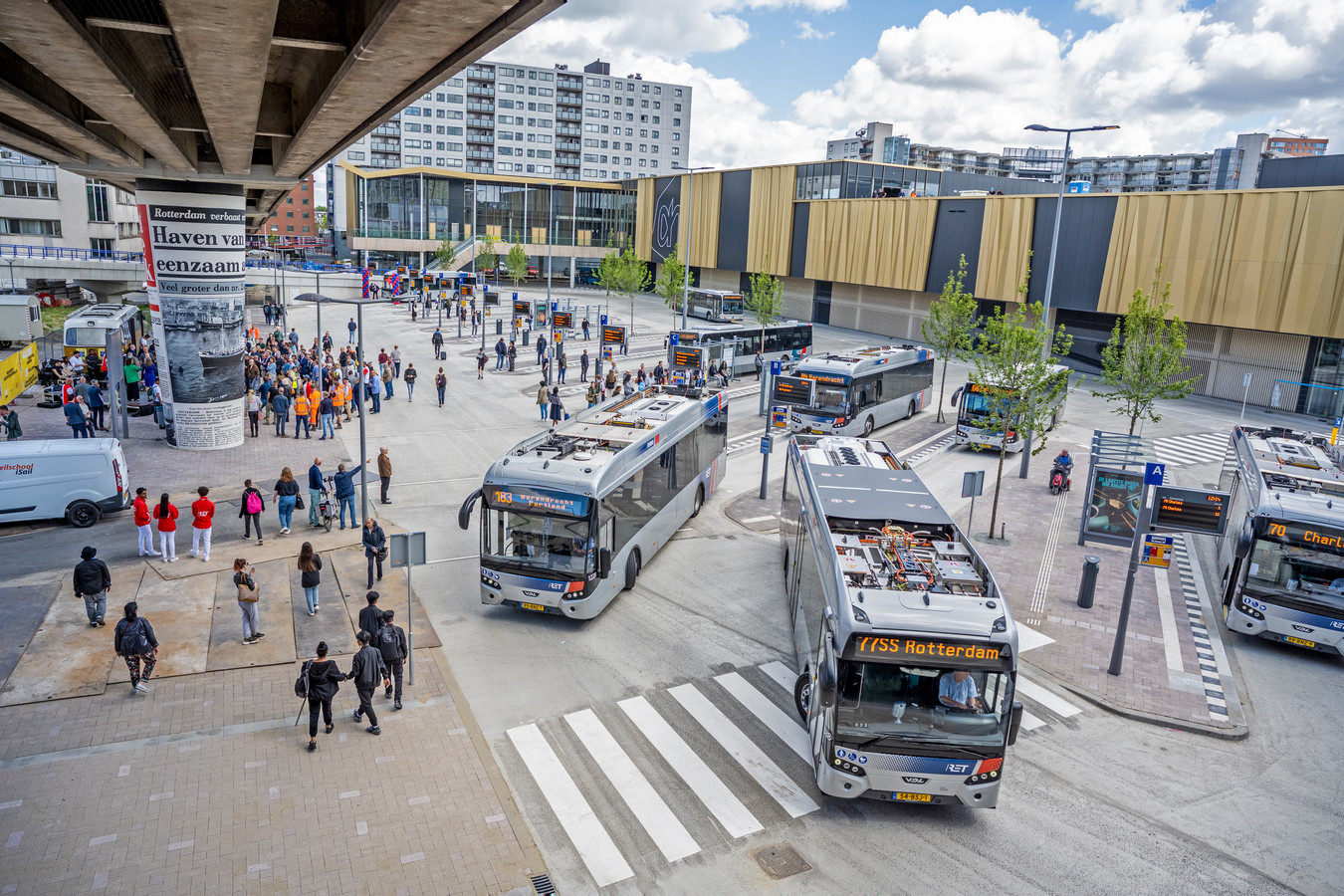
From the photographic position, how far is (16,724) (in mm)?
11305

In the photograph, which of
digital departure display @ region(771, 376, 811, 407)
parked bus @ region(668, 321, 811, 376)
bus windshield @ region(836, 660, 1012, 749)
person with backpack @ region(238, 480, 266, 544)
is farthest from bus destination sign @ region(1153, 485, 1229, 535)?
parked bus @ region(668, 321, 811, 376)

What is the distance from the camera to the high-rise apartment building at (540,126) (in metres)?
123

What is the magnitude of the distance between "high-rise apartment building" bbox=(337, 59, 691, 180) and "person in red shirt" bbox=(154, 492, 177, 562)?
112m

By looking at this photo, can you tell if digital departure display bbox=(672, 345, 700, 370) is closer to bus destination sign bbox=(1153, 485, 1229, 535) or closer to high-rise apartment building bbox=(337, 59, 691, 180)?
bus destination sign bbox=(1153, 485, 1229, 535)

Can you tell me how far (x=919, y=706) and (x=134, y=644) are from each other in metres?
10.4

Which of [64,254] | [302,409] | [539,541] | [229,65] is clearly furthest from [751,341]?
[64,254]

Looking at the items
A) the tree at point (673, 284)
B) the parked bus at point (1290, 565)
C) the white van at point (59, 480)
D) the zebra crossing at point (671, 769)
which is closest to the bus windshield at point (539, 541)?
the zebra crossing at point (671, 769)

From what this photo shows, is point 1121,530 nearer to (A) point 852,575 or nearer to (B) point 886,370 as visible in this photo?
(A) point 852,575

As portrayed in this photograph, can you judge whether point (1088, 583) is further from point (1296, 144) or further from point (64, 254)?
point (1296, 144)

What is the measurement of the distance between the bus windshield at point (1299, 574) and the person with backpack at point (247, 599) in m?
16.8

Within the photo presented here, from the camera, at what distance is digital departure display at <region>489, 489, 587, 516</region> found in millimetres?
14258

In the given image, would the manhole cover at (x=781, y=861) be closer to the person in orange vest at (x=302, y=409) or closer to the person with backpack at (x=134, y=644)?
the person with backpack at (x=134, y=644)

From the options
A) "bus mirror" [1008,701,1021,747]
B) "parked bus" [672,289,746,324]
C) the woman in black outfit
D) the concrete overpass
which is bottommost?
the woman in black outfit

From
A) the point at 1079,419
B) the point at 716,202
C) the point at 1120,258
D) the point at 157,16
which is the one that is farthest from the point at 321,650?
the point at 716,202
